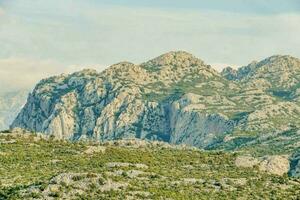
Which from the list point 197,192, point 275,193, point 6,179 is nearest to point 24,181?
point 6,179

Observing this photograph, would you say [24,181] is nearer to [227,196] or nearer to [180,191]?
[180,191]

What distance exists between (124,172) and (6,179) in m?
34.5

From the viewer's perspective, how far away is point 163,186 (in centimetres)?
18550

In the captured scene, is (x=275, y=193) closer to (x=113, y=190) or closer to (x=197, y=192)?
(x=197, y=192)

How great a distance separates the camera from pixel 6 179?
194m

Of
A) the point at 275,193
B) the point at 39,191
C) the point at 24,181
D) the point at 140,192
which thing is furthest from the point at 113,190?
the point at 275,193

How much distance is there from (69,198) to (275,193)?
207 ft

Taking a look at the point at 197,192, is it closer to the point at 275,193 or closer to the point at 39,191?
the point at 275,193

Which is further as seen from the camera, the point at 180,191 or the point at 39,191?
the point at 180,191

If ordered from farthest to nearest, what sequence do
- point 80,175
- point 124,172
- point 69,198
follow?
1. point 124,172
2. point 80,175
3. point 69,198

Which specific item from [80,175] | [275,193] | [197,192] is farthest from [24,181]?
[275,193]

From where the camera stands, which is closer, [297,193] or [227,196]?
[227,196]

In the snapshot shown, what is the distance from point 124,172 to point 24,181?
28.7 m

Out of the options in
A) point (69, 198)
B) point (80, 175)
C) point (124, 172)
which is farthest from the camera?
point (124, 172)
